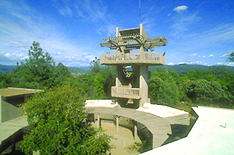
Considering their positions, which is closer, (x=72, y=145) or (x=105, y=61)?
(x=72, y=145)

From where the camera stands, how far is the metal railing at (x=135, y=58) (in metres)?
10.4

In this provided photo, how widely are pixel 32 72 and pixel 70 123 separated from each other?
16.2 m

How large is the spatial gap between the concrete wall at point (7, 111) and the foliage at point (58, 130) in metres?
4.28

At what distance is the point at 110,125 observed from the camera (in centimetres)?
1379

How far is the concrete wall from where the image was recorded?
901 centimetres

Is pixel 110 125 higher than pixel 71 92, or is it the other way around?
pixel 71 92

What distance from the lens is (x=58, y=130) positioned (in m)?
5.54

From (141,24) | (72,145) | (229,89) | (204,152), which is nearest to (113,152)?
(72,145)

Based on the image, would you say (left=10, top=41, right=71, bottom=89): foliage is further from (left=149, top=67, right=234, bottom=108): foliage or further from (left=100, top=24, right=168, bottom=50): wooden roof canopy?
(left=149, top=67, right=234, bottom=108): foliage

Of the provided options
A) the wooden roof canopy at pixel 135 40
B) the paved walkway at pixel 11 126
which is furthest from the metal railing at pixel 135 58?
the paved walkway at pixel 11 126

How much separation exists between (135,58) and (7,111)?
10.6 m

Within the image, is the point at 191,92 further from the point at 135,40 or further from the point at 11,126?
the point at 11,126

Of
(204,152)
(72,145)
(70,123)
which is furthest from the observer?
(70,123)

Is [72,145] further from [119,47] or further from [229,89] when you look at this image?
[229,89]
